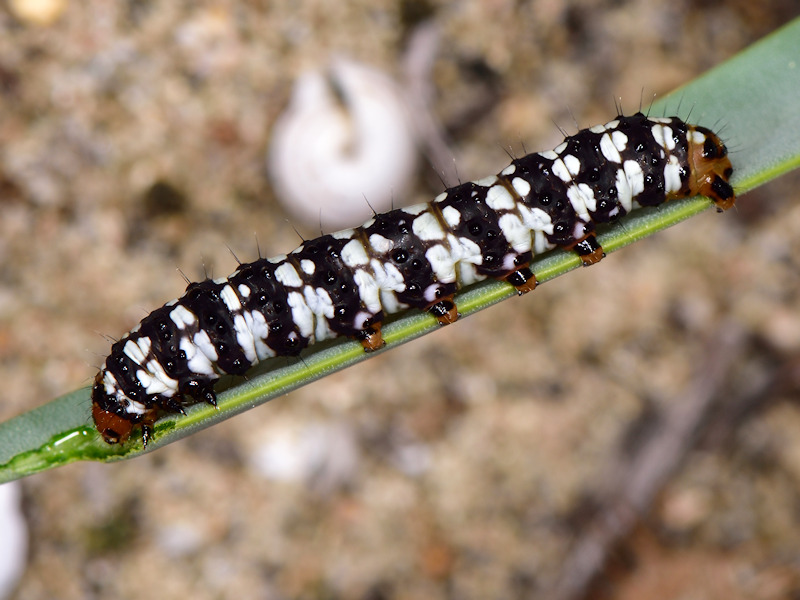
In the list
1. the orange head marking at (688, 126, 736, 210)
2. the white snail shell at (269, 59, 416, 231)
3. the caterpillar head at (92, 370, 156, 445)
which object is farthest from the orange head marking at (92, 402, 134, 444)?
the orange head marking at (688, 126, 736, 210)

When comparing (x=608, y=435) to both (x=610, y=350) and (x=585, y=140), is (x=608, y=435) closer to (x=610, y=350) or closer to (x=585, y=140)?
(x=610, y=350)

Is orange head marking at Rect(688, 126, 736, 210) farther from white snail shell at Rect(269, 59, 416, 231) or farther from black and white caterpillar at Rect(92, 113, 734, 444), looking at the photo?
white snail shell at Rect(269, 59, 416, 231)

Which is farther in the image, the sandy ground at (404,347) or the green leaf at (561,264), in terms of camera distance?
the sandy ground at (404,347)

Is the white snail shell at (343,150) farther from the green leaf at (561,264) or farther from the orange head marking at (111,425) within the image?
the orange head marking at (111,425)

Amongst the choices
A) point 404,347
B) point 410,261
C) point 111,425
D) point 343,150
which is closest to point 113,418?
point 111,425

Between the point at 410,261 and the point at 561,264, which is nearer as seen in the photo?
the point at 561,264

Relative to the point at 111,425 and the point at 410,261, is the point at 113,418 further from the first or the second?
the point at 410,261

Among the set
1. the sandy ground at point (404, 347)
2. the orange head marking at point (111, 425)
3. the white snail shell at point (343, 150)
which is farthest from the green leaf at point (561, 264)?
the sandy ground at point (404, 347)
